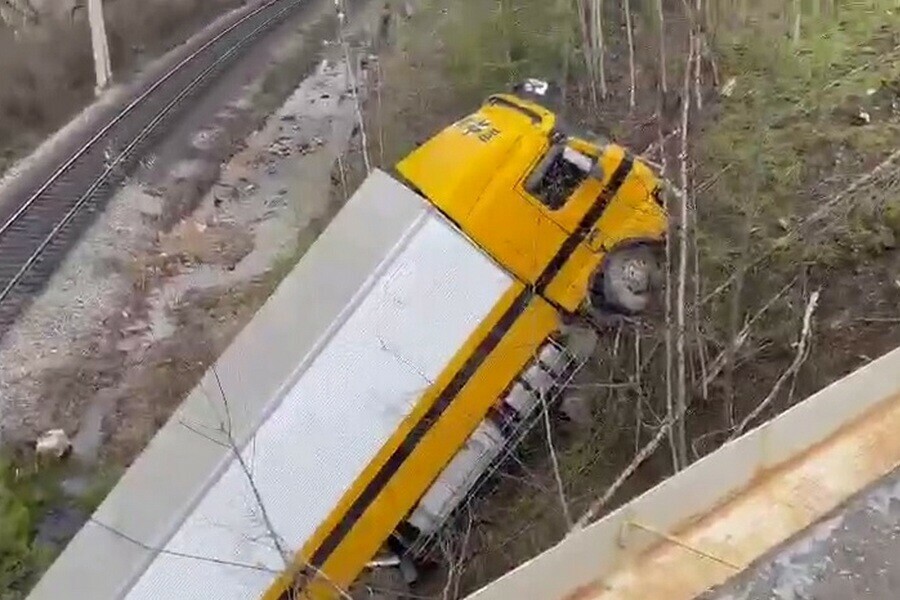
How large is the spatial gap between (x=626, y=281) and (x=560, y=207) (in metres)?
0.73

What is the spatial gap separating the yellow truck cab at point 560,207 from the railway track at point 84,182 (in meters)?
6.03

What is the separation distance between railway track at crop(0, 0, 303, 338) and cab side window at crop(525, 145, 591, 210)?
6400 millimetres

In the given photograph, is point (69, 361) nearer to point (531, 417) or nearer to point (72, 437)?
point (72, 437)

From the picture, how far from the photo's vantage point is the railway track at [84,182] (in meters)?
11.3

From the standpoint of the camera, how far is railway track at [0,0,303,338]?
1126 cm

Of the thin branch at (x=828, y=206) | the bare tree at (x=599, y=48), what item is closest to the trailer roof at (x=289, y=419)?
the thin branch at (x=828, y=206)

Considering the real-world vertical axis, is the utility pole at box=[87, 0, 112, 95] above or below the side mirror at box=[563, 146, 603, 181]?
below

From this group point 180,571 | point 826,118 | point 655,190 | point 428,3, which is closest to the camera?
point 180,571

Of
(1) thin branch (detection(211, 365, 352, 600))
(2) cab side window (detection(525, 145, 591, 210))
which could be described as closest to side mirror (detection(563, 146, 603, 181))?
(2) cab side window (detection(525, 145, 591, 210))

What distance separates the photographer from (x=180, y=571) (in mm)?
5715

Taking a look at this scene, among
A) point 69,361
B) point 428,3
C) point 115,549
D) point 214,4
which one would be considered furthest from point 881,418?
point 214,4

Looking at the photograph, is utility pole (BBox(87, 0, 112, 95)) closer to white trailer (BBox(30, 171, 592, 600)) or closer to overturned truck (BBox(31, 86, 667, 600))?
overturned truck (BBox(31, 86, 667, 600))

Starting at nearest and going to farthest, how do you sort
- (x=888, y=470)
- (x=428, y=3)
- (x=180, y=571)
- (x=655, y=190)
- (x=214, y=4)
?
(x=888, y=470) < (x=180, y=571) < (x=655, y=190) < (x=428, y=3) < (x=214, y=4)

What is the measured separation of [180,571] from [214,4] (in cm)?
1837
